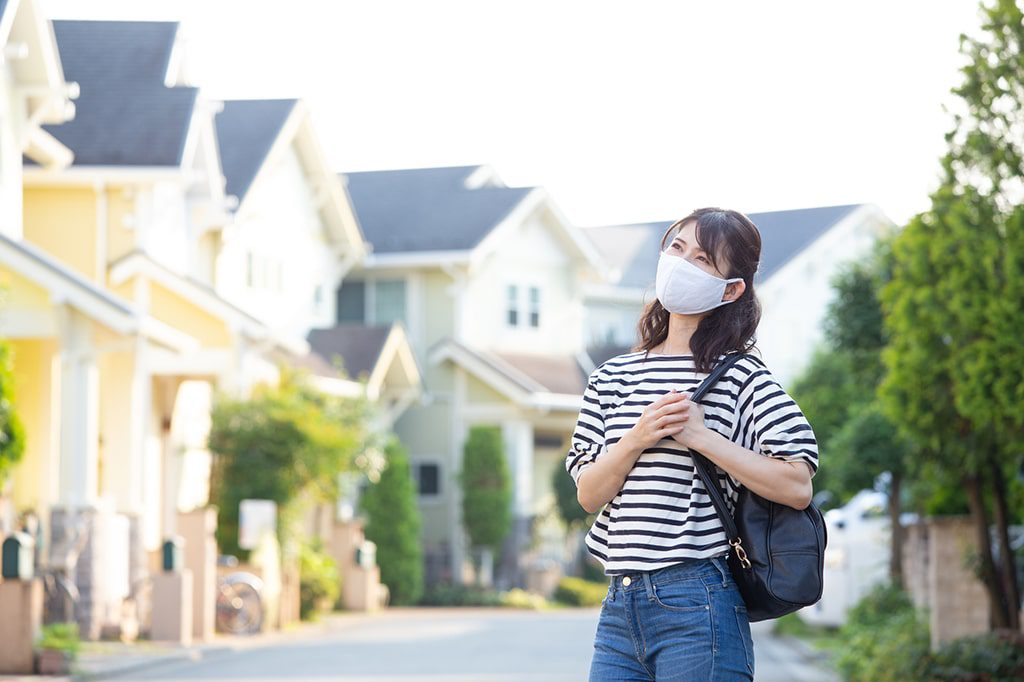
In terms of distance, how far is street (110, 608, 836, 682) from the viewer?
16281 millimetres

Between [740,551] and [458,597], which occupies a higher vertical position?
[740,551]

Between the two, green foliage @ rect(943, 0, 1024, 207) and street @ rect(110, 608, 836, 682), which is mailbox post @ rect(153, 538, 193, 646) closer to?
street @ rect(110, 608, 836, 682)

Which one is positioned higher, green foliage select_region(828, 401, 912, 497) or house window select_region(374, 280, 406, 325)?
house window select_region(374, 280, 406, 325)

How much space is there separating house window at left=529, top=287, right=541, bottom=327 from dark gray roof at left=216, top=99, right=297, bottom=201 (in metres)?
9.45

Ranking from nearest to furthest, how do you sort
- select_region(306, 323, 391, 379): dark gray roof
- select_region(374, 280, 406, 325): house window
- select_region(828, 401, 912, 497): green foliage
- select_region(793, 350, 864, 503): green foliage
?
select_region(828, 401, 912, 497): green foliage → select_region(793, 350, 864, 503): green foliage → select_region(306, 323, 391, 379): dark gray roof → select_region(374, 280, 406, 325): house window

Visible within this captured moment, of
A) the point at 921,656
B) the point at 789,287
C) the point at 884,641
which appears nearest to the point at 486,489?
the point at 789,287

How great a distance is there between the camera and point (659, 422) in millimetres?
4383

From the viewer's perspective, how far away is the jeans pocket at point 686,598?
4.43m

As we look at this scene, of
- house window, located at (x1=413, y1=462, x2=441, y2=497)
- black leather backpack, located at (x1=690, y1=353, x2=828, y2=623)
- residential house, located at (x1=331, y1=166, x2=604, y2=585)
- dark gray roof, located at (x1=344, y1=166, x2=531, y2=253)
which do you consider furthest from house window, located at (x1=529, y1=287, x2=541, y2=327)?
black leather backpack, located at (x1=690, y1=353, x2=828, y2=623)

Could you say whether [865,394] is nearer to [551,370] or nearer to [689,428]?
[551,370]

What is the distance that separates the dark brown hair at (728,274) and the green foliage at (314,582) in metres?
22.0

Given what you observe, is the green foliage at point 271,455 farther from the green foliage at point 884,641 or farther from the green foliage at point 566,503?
the green foliage at point 566,503

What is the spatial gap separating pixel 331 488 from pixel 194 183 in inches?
210

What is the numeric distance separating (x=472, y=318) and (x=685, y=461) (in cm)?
3517
